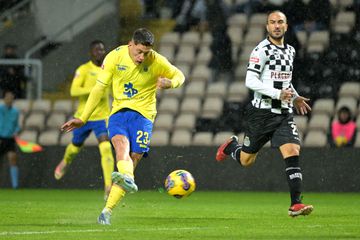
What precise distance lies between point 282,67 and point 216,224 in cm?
185

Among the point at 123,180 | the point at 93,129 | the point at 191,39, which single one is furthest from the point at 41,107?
the point at 123,180

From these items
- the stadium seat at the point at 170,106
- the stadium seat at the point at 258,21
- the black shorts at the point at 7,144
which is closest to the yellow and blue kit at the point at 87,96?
the black shorts at the point at 7,144

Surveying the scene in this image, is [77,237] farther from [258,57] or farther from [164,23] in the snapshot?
[164,23]

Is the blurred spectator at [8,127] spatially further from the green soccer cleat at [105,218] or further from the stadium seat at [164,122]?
the green soccer cleat at [105,218]

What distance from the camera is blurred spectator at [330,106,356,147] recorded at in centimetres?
1936

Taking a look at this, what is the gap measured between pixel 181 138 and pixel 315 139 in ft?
8.29

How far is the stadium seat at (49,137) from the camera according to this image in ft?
70.6

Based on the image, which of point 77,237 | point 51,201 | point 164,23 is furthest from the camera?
point 164,23

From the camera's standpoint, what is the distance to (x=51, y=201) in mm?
16406

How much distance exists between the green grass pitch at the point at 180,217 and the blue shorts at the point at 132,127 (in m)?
0.85

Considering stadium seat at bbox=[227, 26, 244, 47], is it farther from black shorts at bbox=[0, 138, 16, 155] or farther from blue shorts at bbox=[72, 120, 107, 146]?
blue shorts at bbox=[72, 120, 107, 146]

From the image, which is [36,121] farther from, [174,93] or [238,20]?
[238,20]

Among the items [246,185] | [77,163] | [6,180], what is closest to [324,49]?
[246,185]

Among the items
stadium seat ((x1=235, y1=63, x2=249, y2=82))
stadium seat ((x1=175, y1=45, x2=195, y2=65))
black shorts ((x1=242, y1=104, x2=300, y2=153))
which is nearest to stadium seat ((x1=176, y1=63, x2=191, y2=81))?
stadium seat ((x1=175, y1=45, x2=195, y2=65))
